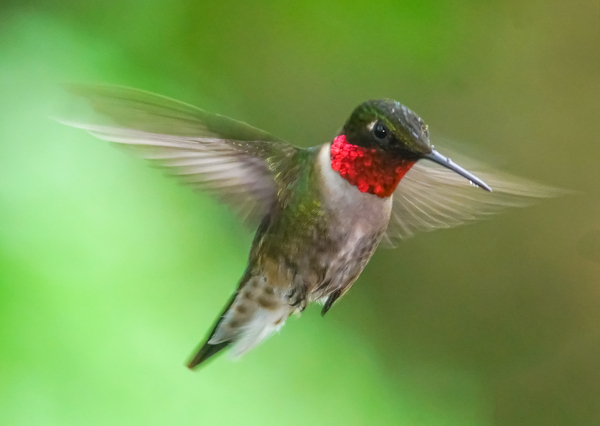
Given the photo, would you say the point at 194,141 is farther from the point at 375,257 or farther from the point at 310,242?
the point at 375,257

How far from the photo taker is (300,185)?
58cm

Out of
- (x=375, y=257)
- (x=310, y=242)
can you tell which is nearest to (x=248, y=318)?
(x=310, y=242)

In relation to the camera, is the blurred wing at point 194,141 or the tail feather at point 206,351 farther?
the tail feather at point 206,351

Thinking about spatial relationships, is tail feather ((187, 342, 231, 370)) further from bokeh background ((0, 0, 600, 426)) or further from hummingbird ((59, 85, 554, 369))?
bokeh background ((0, 0, 600, 426))

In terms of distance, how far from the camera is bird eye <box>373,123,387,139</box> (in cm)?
46

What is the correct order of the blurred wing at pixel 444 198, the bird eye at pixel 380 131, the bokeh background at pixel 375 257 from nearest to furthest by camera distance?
the bird eye at pixel 380 131
the blurred wing at pixel 444 198
the bokeh background at pixel 375 257

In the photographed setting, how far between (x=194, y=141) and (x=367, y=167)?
0.62ft

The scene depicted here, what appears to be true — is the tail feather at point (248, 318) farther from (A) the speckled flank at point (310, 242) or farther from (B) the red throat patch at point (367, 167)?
(B) the red throat patch at point (367, 167)

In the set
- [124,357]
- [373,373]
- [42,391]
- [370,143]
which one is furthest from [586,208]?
[42,391]

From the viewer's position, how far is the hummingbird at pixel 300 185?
47 cm

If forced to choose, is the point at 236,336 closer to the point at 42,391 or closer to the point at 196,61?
the point at 42,391

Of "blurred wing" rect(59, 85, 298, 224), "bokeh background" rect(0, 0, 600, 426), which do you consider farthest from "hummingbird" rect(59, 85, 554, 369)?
"bokeh background" rect(0, 0, 600, 426)

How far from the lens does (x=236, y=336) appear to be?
2.53 feet

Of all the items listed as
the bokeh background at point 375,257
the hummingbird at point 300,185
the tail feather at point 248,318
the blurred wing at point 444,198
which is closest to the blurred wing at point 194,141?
the hummingbird at point 300,185
